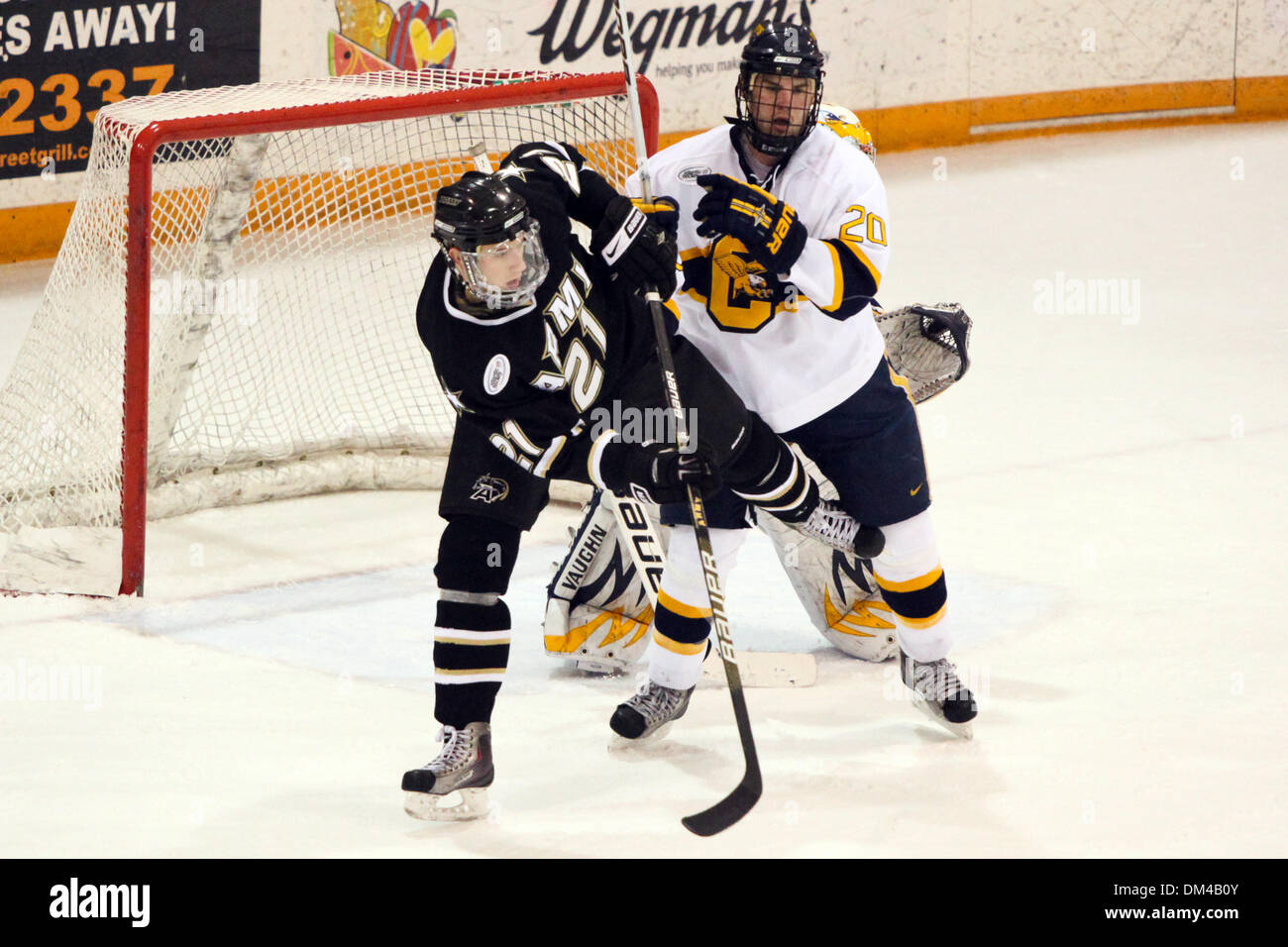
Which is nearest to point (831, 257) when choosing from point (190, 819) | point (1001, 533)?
point (190, 819)

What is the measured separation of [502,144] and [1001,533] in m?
2.84

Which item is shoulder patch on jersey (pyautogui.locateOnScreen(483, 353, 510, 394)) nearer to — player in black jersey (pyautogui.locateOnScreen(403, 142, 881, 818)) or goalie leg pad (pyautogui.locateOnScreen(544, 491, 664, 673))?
player in black jersey (pyautogui.locateOnScreen(403, 142, 881, 818))

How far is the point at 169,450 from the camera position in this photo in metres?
4.54

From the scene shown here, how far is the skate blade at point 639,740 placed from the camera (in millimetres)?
3180

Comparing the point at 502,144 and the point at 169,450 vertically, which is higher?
the point at 502,144

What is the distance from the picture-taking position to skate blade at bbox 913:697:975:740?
126 inches

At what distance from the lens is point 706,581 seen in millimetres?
3004

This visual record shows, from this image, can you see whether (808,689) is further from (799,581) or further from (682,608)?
(682,608)

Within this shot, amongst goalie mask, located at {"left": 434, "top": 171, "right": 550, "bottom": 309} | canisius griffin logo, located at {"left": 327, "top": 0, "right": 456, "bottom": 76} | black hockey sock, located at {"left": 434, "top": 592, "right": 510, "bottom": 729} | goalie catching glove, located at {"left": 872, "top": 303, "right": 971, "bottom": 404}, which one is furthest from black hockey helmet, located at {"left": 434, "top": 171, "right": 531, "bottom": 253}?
canisius griffin logo, located at {"left": 327, "top": 0, "right": 456, "bottom": 76}

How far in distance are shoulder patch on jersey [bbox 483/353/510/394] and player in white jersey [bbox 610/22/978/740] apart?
41 centimetres

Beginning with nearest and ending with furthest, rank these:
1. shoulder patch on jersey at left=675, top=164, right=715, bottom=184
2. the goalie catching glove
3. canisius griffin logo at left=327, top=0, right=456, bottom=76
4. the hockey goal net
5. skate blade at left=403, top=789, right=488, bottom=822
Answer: skate blade at left=403, top=789, right=488, bottom=822 < shoulder patch on jersey at left=675, top=164, right=715, bottom=184 < the goalie catching glove < the hockey goal net < canisius griffin logo at left=327, top=0, right=456, bottom=76

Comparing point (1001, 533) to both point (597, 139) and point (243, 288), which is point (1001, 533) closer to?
point (597, 139)

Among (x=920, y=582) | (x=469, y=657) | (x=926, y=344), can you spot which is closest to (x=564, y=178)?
(x=469, y=657)

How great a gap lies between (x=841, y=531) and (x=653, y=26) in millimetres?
5375
